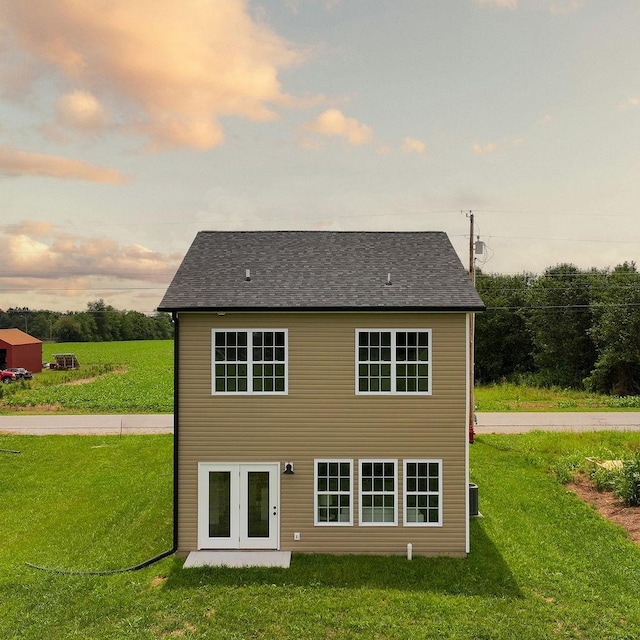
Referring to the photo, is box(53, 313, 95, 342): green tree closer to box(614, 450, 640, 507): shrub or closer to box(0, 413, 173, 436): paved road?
box(0, 413, 173, 436): paved road

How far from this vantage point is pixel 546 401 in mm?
31531

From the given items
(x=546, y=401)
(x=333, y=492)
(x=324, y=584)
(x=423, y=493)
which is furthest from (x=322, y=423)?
(x=546, y=401)

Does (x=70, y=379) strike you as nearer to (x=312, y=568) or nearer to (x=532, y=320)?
(x=312, y=568)

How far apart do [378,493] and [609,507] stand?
7.67 meters

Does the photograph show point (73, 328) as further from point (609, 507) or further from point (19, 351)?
point (609, 507)

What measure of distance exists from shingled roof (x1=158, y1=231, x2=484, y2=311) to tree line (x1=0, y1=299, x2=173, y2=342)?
277 ft

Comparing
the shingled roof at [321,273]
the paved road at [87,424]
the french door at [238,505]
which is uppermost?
the shingled roof at [321,273]

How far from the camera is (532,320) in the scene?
43969 millimetres

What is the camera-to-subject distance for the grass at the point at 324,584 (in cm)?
831

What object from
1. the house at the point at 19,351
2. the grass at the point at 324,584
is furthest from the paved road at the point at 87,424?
the house at the point at 19,351

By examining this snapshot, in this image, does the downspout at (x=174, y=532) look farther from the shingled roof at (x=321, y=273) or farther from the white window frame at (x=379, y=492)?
the white window frame at (x=379, y=492)

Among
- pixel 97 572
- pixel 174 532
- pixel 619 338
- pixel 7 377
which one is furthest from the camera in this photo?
pixel 7 377

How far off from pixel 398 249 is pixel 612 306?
29.6 metres

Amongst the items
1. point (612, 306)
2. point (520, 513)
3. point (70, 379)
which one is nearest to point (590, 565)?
point (520, 513)
